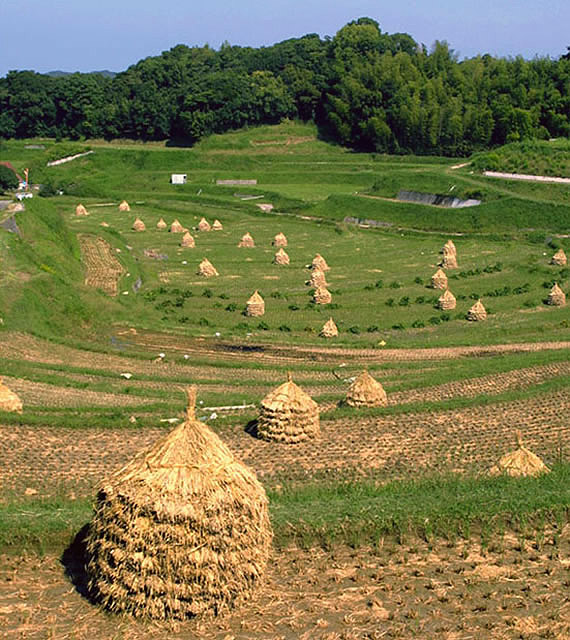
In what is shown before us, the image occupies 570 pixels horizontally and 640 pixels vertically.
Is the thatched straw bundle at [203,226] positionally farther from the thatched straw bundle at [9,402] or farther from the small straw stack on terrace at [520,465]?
the small straw stack on terrace at [520,465]

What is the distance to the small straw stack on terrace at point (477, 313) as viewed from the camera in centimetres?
4612

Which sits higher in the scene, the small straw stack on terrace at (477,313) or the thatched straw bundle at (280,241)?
the thatched straw bundle at (280,241)

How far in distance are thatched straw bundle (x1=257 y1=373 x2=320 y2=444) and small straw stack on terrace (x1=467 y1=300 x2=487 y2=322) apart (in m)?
22.5

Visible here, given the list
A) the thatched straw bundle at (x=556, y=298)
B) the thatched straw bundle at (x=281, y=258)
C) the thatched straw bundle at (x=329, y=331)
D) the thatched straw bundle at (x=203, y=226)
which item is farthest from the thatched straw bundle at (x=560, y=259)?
the thatched straw bundle at (x=203, y=226)

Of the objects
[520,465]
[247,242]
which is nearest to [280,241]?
[247,242]

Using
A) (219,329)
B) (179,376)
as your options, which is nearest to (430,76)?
(219,329)

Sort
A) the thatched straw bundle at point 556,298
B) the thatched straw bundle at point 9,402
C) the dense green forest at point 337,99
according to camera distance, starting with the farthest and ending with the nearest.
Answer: the dense green forest at point 337,99 → the thatched straw bundle at point 556,298 → the thatched straw bundle at point 9,402

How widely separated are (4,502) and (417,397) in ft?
50.7

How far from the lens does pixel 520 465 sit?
70.8 feet

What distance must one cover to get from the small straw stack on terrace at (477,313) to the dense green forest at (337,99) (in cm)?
6226

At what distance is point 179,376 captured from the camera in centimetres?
3519

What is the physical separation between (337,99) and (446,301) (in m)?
78.6

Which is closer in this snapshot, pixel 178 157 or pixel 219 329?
pixel 219 329

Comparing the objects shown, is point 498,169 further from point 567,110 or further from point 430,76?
point 430,76
